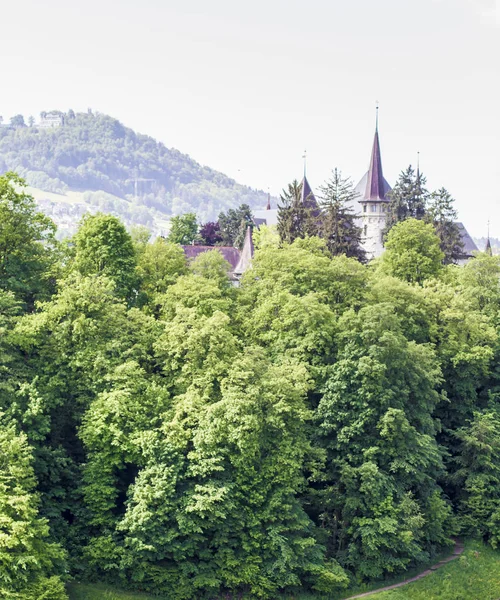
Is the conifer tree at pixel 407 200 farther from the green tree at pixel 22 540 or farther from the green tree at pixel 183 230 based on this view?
the green tree at pixel 22 540

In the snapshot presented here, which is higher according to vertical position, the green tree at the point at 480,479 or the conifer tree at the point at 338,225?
the conifer tree at the point at 338,225

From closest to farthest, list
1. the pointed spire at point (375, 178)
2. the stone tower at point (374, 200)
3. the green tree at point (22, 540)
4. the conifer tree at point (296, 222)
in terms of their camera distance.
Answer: the green tree at point (22, 540), the conifer tree at point (296, 222), the stone tower at point (374, 200), the pointed spire at point (375, 178)

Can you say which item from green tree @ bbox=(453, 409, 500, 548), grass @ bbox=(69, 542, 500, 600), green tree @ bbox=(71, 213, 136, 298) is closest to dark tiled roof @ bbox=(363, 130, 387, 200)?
green tree @ bbox=(453, 409, 500, 548)

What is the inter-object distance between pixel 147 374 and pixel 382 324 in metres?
13.5

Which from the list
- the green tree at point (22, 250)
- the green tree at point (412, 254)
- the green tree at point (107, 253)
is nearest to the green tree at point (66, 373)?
the green tree at point (22, 250)

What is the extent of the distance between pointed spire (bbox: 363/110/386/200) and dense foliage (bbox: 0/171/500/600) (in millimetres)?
46855

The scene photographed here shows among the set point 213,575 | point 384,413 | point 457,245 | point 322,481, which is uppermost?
point 457,245

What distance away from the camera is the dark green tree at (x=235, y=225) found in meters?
112

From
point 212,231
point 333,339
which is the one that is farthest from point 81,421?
point 212,231

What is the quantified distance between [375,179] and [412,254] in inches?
1559

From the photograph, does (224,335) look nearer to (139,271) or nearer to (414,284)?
(139,271)

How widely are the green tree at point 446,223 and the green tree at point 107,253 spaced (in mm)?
34394

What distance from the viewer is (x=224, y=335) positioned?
43.7 meters

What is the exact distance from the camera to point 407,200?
272 ft
